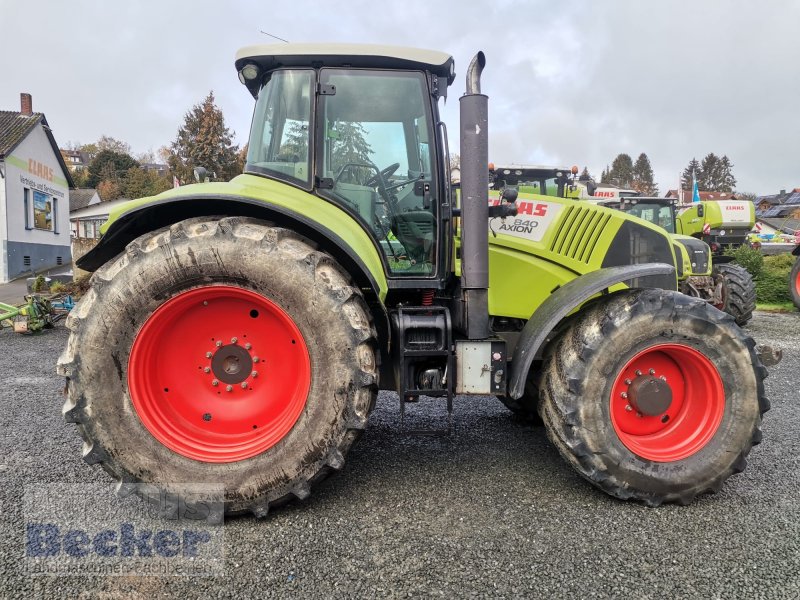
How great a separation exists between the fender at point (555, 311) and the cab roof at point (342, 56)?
57.9 inches

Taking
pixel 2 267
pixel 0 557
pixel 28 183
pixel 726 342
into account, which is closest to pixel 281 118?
pixel 0 557

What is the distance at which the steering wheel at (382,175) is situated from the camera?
10.1ft

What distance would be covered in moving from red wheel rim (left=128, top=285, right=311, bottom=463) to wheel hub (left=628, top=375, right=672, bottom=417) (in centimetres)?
177

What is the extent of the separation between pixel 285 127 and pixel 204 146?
32.6m

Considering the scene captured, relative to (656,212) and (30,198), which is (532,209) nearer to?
(656,212)

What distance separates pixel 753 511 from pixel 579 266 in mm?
1646

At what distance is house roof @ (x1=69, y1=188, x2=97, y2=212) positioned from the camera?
42531 mm

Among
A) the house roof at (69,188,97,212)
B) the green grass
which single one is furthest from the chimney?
the green grass

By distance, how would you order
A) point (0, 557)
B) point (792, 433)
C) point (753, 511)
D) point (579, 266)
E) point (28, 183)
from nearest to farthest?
point (0, 557)
point (753, 511)
point (579, 266)
point (792, 433)
point (28, 183)

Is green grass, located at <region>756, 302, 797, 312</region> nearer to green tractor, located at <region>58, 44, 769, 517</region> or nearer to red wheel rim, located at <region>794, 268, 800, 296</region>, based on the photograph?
red wheel rim, located at <region>794, 268, 800, 296</region>

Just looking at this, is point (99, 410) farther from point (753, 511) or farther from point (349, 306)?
point (753, 511)

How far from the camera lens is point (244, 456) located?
2604mm

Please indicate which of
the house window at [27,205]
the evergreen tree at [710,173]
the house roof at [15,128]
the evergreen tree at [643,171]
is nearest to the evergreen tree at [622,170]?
the evergreen tree at [643,171]

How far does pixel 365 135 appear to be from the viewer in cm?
306
